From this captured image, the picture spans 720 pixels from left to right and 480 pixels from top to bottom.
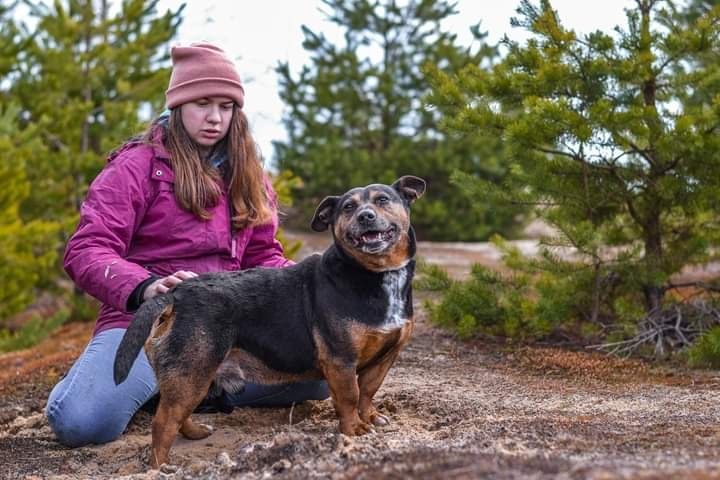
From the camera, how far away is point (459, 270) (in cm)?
1198

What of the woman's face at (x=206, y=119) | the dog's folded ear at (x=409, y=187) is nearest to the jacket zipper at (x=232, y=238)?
the woman's face at (x=206, y=119)

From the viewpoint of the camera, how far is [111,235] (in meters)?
4.73

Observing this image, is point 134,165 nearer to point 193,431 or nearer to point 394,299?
point 193,431

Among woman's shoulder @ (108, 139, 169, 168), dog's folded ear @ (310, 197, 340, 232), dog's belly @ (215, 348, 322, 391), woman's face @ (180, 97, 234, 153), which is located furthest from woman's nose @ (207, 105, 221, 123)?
dog's belly @ (215, 348, 322, 391)

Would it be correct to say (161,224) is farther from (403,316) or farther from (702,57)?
(702,57)

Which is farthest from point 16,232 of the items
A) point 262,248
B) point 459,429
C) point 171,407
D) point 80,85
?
point 459,429

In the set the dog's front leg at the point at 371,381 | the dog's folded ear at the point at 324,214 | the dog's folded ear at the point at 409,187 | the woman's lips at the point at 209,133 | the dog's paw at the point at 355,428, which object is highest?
the woman's lips at the point at 209,133

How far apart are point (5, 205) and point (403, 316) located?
909 cm

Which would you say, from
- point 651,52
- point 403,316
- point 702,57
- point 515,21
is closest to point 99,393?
point 403,316

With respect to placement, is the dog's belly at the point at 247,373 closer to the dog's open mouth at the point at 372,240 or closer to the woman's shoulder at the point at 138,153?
the dog's open mouth at the point at 372,240

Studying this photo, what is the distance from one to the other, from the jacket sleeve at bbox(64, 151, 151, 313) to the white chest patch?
1248 mm

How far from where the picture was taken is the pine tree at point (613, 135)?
6.21 m

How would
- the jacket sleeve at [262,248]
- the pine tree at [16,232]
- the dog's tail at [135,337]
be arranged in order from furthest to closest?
the pine tree at [16,232] < the jacket sleeve at [262,248] < the dog's tail at [135,337]

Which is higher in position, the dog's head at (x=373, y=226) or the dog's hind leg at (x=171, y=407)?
the dog's head at (x=373, y=226)
